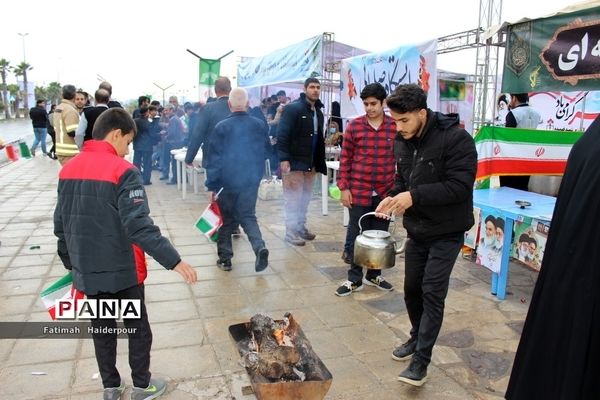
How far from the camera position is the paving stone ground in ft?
10.00

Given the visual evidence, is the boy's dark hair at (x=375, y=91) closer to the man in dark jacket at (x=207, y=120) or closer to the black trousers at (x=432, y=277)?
the black trousers at (x=432, y=277)

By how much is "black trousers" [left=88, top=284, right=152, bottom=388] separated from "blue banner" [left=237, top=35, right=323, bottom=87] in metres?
7.30

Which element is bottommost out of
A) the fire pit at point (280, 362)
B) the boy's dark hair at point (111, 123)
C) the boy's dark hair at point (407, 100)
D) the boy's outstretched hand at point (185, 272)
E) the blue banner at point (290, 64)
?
the fire pit at point (280, 362)

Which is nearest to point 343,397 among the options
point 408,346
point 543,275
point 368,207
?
point 408,346

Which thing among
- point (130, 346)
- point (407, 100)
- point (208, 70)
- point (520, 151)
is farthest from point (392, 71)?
point (208, 70)

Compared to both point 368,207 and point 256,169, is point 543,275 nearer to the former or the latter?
point 368,207

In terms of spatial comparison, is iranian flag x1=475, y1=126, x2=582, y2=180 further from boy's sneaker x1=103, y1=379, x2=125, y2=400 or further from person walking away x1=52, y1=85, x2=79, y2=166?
person walking away x1=52, y1=85, x2=79, y2=166

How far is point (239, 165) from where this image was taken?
16.6 feet

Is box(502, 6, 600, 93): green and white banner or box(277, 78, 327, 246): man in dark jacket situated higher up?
box(502, 6, 600, 93): green and white banner

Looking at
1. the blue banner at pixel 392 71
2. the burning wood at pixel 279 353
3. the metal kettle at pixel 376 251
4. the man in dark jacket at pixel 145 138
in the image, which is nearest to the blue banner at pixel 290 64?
the blue banner at pixel 392 71

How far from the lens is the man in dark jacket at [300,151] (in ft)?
20.0

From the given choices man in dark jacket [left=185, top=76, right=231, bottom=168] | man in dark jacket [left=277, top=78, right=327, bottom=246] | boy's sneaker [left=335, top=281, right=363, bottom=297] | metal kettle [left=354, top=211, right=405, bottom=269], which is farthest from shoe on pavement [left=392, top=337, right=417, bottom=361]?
A: man in dark jacket [left=185, top=76, right=231, bottom=168]

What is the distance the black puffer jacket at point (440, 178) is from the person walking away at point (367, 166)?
1.39 meters

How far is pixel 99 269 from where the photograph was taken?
2.52 meters
